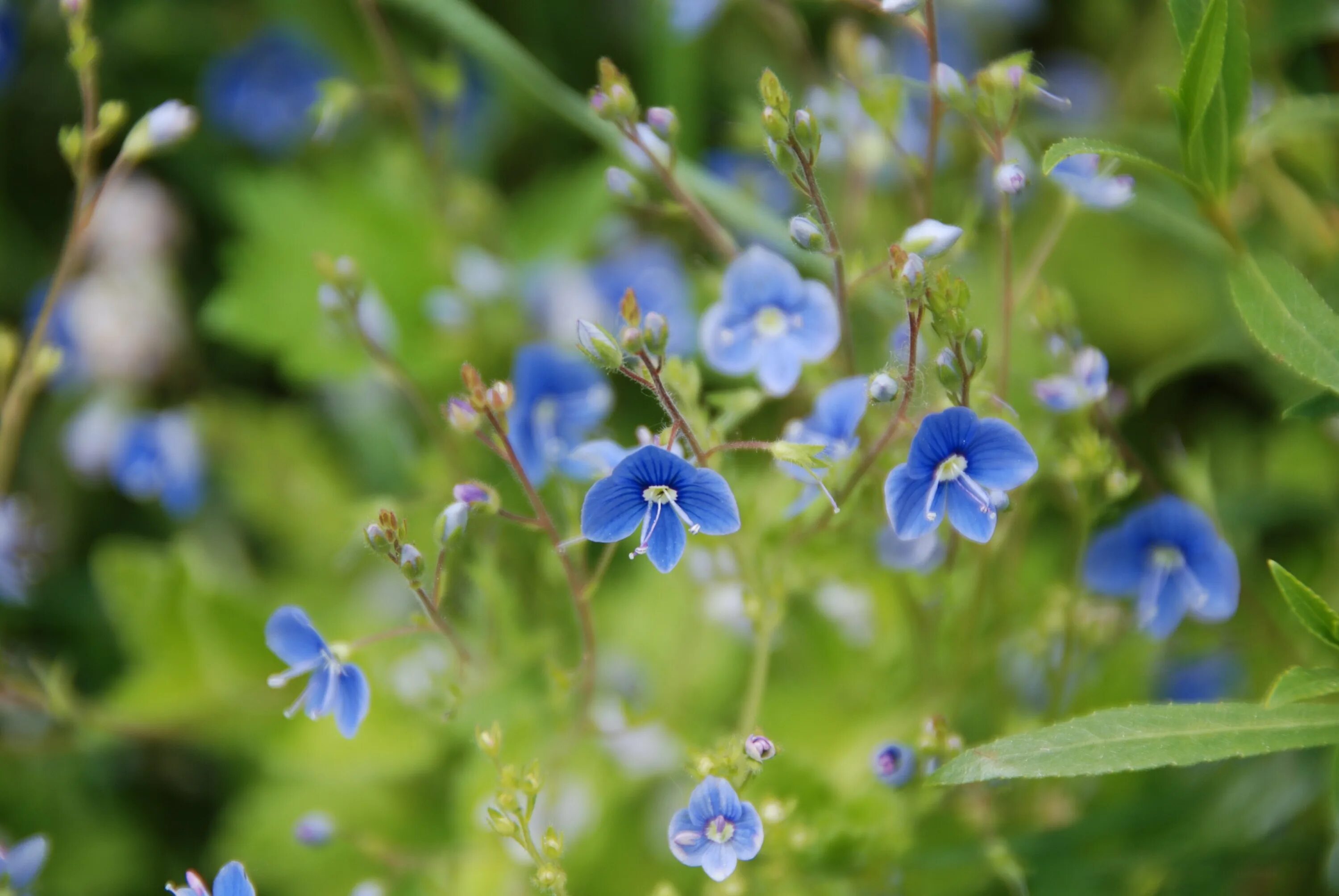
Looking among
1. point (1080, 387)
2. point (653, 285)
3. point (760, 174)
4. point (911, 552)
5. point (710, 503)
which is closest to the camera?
point (710, 503)

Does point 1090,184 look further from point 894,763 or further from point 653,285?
point 653,285

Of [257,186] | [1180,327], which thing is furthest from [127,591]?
[1180,327]

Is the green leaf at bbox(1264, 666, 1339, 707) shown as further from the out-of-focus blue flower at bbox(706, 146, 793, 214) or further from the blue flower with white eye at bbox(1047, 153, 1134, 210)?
the out-of-focus blue flower at bbox(706, 146, 793, 214)

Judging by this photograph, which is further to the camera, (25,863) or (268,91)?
(268,91)

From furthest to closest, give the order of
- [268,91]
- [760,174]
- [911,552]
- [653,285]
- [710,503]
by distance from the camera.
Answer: [268,91] → [760,174] → [653,285] → [911,552] → [710,503]

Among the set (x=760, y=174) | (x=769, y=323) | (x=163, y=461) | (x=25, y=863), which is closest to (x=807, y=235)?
(x=769, y=323)

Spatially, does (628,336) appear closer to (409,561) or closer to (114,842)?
(409,561)

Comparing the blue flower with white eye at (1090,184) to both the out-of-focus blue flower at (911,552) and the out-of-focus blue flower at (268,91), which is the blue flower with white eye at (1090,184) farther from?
the out-of-focus blue flower at (268,91)
